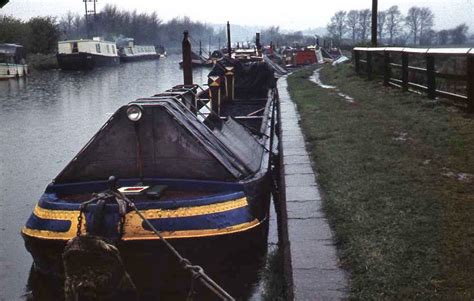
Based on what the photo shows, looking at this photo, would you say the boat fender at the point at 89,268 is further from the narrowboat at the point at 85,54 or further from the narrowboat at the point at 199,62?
the narrowboat at the point at 199,62

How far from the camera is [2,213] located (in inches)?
330

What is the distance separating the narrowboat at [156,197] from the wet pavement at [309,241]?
1.58 ft

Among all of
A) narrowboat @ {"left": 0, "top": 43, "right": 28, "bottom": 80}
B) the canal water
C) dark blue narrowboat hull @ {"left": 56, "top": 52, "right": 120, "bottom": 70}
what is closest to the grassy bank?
the canal water

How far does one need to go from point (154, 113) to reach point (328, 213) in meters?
2.17

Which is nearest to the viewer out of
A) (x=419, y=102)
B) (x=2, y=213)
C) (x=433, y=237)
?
(x=433, y=237)

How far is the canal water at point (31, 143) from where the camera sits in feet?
22.0

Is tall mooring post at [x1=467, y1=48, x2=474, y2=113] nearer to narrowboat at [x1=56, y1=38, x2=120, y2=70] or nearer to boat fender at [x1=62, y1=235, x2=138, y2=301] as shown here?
boat fender at [x1=62, y1=235, x2=138, y2=301]

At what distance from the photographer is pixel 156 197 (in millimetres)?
5457

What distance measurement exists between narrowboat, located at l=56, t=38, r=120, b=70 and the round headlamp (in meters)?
48.9

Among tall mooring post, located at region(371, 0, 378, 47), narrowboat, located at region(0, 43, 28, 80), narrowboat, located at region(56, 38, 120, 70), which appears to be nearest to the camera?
tall mooring post, located at region(371, 0, 378, 47)

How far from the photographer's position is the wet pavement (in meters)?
3.71

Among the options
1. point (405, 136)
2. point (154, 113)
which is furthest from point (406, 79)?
point (154, 113)

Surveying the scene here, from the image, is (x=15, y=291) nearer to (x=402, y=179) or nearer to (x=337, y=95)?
(x=402, y=179)

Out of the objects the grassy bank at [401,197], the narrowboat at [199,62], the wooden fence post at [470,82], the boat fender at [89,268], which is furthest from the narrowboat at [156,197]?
the narrowboat at [199,62]
